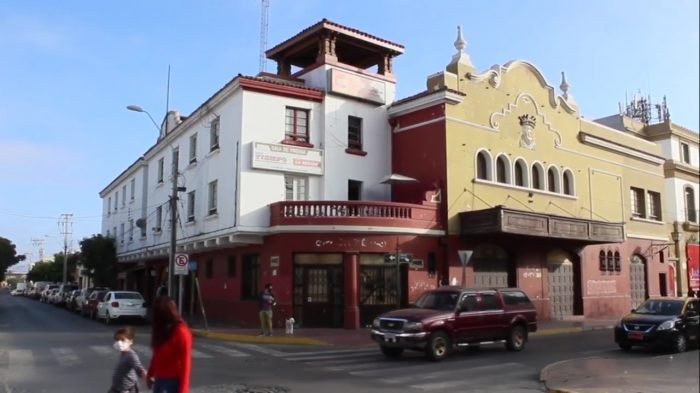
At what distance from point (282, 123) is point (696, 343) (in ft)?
54.2

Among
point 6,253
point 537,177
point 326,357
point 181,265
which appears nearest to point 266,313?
point 181,265

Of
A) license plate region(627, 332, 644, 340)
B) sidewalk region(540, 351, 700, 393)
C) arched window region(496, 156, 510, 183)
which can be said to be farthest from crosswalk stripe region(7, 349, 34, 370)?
arched window region(496, 156, 510, 183)

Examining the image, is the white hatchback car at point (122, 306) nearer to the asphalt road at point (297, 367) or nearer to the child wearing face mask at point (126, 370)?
the asphalt road at point (297, 367)

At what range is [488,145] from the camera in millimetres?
28297

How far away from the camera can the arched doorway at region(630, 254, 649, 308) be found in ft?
118

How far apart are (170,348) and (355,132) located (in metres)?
22.7

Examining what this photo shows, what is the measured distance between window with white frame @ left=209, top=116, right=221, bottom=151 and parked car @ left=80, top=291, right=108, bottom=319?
1034cm

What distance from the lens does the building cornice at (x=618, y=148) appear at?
110 ft

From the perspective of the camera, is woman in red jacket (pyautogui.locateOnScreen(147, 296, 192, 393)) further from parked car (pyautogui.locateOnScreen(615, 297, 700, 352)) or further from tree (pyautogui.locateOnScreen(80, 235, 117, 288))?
tree (pyautogui.locateOnScreen(80, 235, 117, 288))

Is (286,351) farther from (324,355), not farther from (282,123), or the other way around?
(282,123)

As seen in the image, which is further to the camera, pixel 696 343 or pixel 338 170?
pixel 338 170

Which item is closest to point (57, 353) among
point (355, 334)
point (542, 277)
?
point (355, 334)

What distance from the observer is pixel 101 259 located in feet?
158

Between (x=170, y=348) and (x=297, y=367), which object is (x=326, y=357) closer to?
(x=297, y=367)
